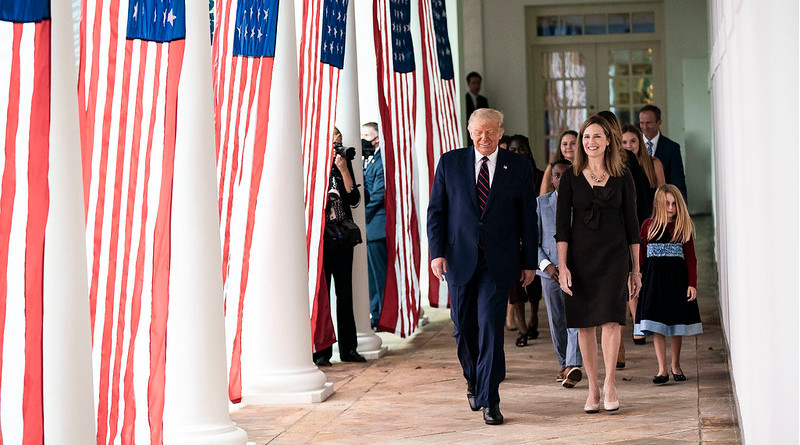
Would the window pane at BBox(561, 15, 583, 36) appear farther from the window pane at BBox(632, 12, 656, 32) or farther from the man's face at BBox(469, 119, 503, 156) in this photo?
the man's face at BBox(469, 119, 503, 156)

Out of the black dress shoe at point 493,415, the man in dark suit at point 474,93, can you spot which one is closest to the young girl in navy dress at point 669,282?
the black dress shoe at point 493,415

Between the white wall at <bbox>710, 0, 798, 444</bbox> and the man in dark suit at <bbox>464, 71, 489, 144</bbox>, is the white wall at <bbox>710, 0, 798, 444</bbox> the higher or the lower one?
the lower one

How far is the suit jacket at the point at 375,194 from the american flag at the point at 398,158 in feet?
0.82

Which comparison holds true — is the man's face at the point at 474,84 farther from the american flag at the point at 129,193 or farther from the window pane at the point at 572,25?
the american flag at the point at 129,193

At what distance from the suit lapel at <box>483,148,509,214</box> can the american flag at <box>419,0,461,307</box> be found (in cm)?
446

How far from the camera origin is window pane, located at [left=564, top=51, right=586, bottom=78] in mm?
20562

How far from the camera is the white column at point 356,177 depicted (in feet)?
29.6

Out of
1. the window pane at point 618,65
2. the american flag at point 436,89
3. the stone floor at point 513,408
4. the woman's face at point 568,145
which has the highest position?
the window pane at point 618,65

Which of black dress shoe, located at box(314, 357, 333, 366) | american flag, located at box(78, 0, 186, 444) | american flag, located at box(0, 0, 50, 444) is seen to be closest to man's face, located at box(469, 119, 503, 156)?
american flag, located at box(78, 0, 186, 444)

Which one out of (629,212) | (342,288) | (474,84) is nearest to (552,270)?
(629,212)

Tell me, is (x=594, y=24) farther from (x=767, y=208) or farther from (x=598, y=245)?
(x=767, y=208)

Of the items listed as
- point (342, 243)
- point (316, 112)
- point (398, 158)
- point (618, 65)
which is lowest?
point (342, 243)

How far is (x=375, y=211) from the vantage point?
10.1 meters

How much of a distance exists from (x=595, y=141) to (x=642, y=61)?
577 inches
